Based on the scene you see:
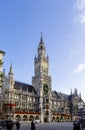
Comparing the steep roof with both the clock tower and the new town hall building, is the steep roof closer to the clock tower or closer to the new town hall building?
the new town hall building

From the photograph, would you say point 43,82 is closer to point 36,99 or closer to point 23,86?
point 36,99

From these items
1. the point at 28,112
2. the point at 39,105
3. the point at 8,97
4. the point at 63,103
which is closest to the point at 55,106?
the point at 63,103

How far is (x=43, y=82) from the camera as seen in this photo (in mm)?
119125

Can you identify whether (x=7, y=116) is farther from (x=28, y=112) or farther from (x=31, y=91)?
(x=31, y=91)

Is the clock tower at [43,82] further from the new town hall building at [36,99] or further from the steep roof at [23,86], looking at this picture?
the steep roof at [23,86]

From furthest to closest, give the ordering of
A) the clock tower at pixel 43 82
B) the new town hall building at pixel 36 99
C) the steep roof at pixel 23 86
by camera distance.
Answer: the clock tower at pixel 43 82, the steep roof at pixel 23 86, the new town hall building at pixel 36 99

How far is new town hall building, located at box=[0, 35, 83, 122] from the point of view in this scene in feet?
325

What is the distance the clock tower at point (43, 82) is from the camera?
114375mm

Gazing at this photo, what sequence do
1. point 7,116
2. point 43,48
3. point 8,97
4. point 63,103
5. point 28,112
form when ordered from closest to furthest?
point 7,116 < point 8,97 < point 28,112 < point 43,48 < point 63,103

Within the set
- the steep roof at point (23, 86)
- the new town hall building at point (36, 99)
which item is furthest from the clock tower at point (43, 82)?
the steep roof at point (23, 86)

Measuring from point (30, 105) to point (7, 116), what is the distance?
2012 centimetres

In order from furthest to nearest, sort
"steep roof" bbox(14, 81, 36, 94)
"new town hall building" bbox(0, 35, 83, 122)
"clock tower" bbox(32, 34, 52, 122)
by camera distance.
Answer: "clock tower" bbox(32, 34, 52, 122)
"steep roof" bbox(14, 81, 36, 94)
"new town hall building" bbox(0, 35, 83, 122)

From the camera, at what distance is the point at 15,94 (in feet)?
344

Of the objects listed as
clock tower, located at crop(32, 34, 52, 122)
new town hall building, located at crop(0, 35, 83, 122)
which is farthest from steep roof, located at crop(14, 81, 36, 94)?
clock tower, located at crop(32, 34, 52, 122)
